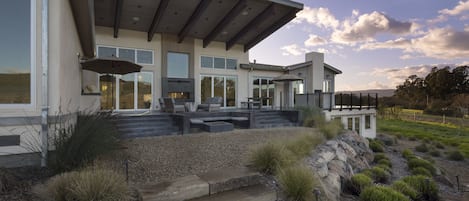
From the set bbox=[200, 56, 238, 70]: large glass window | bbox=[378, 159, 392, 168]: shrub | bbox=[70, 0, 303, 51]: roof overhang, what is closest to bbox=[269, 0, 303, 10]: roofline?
bbox=[70, 0, 303, 51]: roof overhang

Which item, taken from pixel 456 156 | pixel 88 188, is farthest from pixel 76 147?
pixel 456 156

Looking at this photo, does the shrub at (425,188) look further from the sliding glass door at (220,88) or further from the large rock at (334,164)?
the sliding glass door at (220,88)

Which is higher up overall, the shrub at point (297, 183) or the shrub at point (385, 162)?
the shrub at point (297, 183)

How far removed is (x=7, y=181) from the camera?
10.5 ft

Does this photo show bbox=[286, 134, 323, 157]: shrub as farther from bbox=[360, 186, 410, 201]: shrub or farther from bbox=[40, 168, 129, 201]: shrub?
bbox=[40, 168, 129, 201]: shrub

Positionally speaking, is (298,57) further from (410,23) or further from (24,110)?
(24,110)

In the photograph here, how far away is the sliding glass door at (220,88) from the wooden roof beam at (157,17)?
150 inches

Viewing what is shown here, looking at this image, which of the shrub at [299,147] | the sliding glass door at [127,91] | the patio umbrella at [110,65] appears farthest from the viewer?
the sliding glass door at [127,91]

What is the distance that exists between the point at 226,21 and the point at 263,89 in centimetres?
564

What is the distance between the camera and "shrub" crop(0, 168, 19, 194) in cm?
310

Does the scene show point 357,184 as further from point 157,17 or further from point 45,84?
point 157,17

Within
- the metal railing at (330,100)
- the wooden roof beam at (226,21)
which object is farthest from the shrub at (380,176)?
the wooden roof beam at (226,21)

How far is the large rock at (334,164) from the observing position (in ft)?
16.8

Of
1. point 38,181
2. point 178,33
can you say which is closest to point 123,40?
point 178,33
